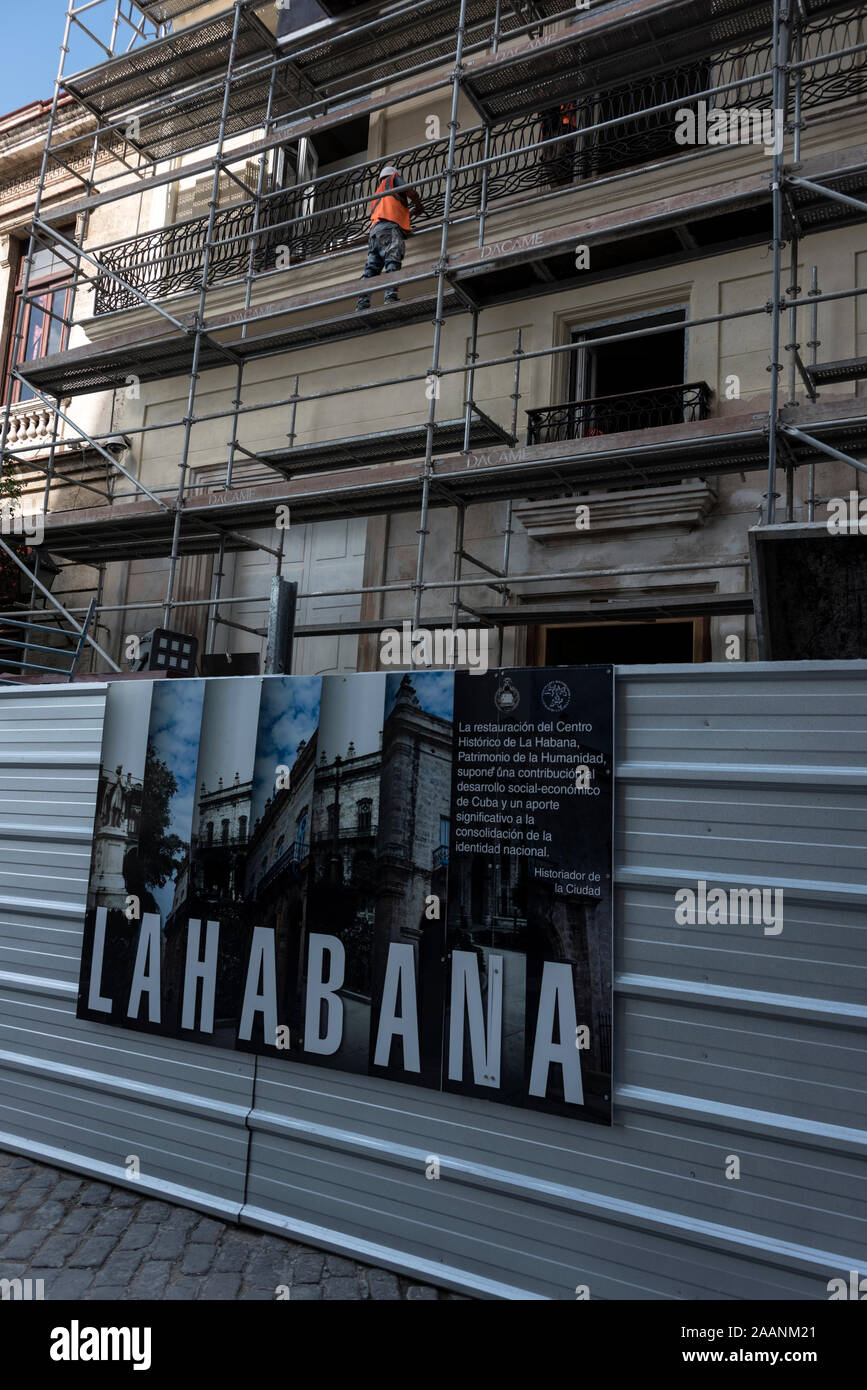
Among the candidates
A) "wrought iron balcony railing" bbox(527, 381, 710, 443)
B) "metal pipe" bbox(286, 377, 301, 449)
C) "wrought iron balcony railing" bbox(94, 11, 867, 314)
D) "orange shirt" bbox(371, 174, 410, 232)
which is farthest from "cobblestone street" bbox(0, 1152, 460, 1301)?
"orange shirt" bbox(371, 174, 410, 232)

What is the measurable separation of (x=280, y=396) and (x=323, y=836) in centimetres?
837

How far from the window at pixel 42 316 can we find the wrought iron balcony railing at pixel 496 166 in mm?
1644

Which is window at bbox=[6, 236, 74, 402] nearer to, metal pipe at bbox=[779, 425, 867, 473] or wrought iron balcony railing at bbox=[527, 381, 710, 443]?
wrought iron balcony railing at bbox=[527, 381, 710, 443]

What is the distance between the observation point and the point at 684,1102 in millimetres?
3414

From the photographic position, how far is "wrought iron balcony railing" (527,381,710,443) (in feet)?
28.7

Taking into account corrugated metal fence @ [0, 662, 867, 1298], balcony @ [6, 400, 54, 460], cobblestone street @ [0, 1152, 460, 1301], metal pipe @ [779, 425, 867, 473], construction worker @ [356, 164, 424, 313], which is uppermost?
construction worker @ [356, 164, 424, 313]

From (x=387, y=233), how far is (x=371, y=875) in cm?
806

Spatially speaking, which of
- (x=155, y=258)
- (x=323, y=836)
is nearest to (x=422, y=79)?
(x=155, y=258)

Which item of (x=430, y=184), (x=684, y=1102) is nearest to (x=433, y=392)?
(x=430, y=184)

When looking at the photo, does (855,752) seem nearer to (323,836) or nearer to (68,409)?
(323,836)

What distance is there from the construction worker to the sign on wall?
6630mm

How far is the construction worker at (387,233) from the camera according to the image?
32.9ft

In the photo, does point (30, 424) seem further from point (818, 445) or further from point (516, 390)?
point (818, 445)

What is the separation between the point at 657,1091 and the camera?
347 cm
